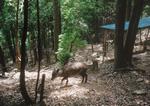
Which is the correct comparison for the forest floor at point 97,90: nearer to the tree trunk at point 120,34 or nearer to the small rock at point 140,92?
the small rock at point 140,92

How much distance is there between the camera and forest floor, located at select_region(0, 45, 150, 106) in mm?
13000

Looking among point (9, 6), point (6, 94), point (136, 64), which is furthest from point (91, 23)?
point (6, 94)

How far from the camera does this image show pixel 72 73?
15562 mm

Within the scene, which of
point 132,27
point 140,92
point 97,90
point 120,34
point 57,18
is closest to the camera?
point 140,92

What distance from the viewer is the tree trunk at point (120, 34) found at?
1661 centimetres

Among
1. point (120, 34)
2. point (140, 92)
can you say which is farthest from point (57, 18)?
point (140, 92)

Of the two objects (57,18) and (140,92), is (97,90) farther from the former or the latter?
(57,18)

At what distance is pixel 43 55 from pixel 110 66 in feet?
53.3

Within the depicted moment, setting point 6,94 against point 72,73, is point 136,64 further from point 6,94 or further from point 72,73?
point 6,94

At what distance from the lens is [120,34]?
17.0 meters

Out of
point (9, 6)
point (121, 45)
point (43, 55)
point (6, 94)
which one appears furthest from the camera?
point (43, 55)

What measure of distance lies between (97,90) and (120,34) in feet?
13.1

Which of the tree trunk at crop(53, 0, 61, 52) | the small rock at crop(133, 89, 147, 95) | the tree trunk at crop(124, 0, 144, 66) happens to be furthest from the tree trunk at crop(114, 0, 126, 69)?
the tree trunk at crop(53, 0, 61, 52)

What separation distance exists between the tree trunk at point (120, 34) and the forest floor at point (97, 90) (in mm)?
697
